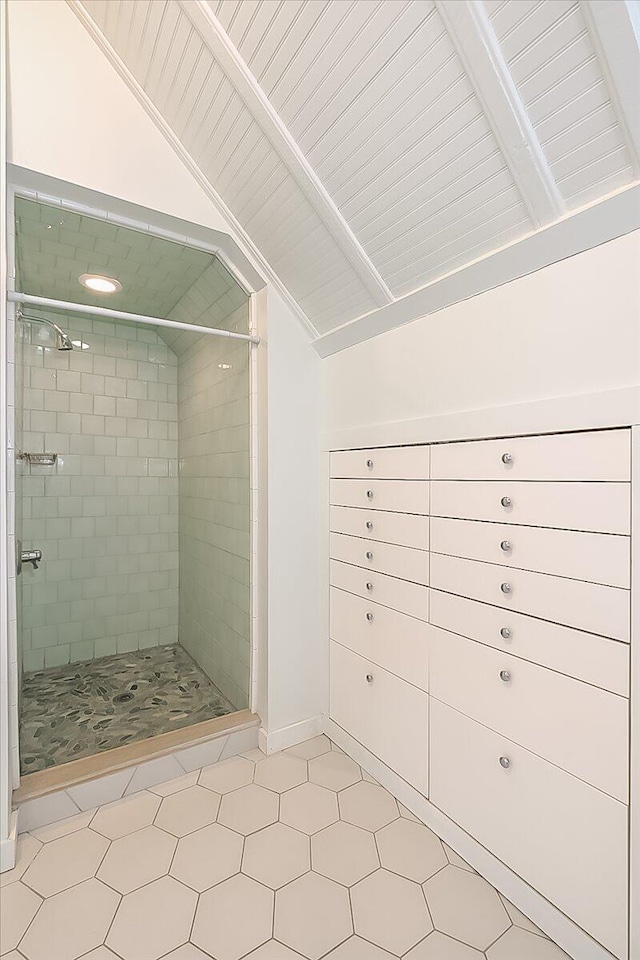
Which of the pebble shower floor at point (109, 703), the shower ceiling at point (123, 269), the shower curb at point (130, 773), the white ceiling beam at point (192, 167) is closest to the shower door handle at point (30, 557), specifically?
the pebble shower floor at point (109, 703)

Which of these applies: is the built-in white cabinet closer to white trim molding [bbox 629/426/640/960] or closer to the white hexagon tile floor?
white trim molding [bbox 629/426/640/960]

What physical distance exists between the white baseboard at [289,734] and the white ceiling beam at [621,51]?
2.13m

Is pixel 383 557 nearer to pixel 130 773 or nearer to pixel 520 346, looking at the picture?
pixel 520 346

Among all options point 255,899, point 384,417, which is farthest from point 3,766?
point 384,417

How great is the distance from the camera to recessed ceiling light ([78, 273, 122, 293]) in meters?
1.83

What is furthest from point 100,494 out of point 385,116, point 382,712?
point 385,116

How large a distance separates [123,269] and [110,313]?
1.23 ft

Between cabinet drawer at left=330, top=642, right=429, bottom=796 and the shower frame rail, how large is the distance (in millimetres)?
1391

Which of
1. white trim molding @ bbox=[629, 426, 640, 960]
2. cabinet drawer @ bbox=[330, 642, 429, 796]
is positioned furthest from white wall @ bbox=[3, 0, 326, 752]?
white trim molding @ bbox=[629, 426, 640, 960]

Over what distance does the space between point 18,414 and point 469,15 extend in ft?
5.59

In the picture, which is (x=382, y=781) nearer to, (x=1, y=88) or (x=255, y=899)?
(x=255, y=899)

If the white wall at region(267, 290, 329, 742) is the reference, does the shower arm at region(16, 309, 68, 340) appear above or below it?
above

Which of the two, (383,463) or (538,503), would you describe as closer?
(538,503)

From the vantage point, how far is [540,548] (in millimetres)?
1155
